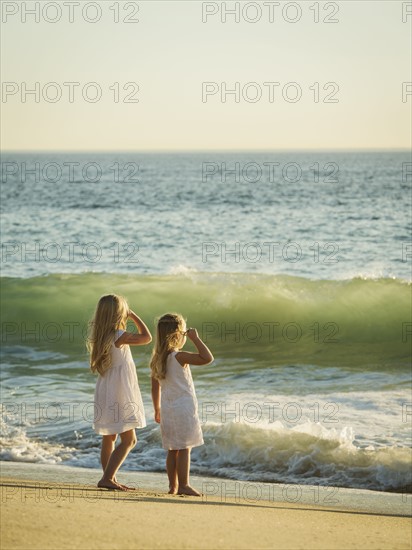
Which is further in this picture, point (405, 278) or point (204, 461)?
point (405, 278)

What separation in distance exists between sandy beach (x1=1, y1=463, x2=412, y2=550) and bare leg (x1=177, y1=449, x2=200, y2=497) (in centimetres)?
11

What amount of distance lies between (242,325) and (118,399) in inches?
445

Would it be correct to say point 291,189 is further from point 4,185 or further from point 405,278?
point 405,278

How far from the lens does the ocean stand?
880 centimetres

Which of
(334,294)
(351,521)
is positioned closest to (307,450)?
(351,521)

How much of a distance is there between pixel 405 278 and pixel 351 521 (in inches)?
599

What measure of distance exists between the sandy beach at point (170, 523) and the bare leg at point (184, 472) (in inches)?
4.3

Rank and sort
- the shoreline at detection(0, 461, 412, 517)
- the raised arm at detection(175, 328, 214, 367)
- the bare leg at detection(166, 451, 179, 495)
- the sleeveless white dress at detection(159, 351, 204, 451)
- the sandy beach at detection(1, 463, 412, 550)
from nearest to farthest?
the sandy beach at detection(1, 463, 412, 550) → the raised arm at detection(175, 328, 214, 367) → the sleeveless white dress at detection(159, 351, 204, 451) → the bare leg at detection(166, 451, 179, 495) → the shoreline at detection(0, 461, 412, 517)

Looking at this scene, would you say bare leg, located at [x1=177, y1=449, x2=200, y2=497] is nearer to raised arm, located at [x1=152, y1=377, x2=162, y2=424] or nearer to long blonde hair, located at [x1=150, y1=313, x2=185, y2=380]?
raised arm, located at [x1=152, y1=377, x2=162, y2=424]

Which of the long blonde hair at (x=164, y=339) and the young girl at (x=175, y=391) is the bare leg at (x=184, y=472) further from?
the long blonde hair at (x=164, y=339)

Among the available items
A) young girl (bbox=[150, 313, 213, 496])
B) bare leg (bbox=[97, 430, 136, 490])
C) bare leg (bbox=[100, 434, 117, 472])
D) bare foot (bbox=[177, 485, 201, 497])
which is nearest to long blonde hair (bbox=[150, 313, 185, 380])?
young girl (bbox=[150, 313, 213, 496])

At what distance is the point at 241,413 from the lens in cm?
1012

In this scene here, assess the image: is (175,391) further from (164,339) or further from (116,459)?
(116,459)

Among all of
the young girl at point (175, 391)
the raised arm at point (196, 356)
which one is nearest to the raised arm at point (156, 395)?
the young girl at point (175, 391)
